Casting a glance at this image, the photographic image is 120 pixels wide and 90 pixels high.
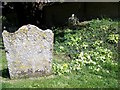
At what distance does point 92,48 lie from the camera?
32.5 ft

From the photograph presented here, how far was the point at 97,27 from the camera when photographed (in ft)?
40.2

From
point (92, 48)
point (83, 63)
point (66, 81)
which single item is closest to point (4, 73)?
point (66, 81)

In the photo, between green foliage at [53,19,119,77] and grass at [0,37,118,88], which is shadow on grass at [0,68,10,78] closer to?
grass at [0,37,118,88]

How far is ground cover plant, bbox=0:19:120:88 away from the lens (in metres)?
7.23

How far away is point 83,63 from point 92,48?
1.40 metres

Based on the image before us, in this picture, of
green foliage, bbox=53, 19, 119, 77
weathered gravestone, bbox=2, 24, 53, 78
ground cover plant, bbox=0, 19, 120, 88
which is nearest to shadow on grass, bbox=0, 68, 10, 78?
ground cover plant, bbox=0, 19, 120, 88

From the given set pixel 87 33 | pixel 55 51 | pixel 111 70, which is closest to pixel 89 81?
pixel 111 70

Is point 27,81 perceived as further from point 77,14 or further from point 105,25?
point 77,14

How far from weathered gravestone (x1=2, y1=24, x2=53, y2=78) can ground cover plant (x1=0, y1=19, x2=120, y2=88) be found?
215mm

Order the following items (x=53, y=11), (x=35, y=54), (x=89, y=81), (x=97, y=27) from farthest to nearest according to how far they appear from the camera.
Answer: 1. (x=53, y=11)
2. (x=97, y=27)
3. (x=35, y=54)
4. (x=89, y=81)

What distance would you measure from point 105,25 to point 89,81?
5242 millimetres

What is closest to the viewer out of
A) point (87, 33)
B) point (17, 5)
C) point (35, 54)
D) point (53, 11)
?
point (35, 54)

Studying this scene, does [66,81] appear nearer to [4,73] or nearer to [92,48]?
[4,73]

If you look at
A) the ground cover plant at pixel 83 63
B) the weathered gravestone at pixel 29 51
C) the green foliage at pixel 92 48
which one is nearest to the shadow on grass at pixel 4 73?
the ground cover plant at pixel 83 63
